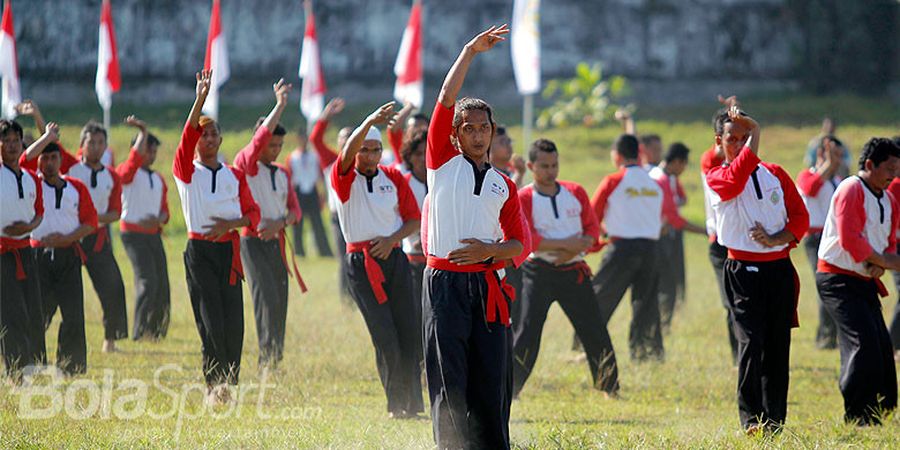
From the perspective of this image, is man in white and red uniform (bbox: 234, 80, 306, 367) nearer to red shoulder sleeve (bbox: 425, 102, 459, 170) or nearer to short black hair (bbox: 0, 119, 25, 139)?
short black hair (bbox: 0, 119, 25, 139)

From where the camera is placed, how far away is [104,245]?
11742mm

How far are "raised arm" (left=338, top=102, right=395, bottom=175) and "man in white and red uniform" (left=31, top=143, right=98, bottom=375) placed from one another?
2.82 m

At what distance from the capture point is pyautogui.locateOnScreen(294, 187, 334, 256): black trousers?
22.3 m

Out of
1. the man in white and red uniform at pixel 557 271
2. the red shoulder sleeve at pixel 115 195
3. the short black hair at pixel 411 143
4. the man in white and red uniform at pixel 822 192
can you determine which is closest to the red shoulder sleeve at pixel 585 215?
the man in white and red uniform at pixel 557 271

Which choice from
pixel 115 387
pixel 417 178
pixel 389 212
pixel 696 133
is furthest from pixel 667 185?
pixel 696 133

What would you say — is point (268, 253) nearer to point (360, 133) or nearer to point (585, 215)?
point (585, 215)

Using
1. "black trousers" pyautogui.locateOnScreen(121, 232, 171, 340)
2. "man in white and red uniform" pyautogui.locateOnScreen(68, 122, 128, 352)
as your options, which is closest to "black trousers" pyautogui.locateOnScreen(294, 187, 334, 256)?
"black trousers" pyautogui.locateOnScreen(121, 232, 171, 340)

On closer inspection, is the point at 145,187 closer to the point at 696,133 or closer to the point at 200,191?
the point at 200,191

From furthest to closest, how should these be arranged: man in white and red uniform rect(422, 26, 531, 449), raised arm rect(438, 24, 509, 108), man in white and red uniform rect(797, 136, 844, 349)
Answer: man in white and red uniform rect(797, 136, 844, 349), man in white and red uniform rect(422, 26, 531, 449), raised arm rect(438, 24, 509, 108)

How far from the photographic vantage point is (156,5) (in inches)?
1359

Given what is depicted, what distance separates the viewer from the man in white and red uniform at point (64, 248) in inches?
391

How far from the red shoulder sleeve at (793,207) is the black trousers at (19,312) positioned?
5706 millimetres

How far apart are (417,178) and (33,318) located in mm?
3342

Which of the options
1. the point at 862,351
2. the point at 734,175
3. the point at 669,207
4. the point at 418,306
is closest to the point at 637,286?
the point at 669,207
